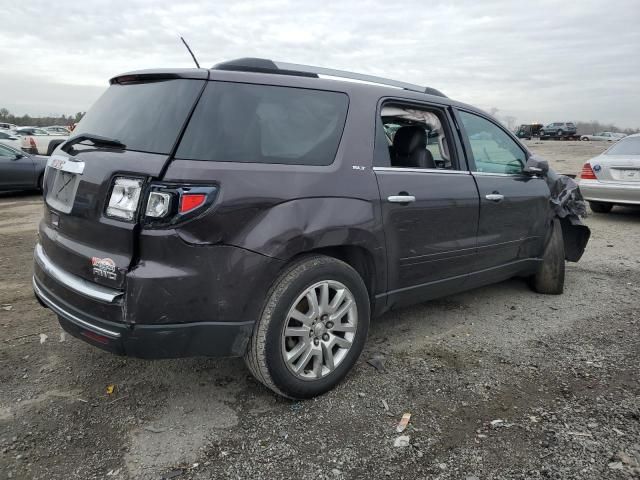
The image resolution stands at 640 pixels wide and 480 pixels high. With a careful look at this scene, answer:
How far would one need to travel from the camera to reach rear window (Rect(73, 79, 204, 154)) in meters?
2.50

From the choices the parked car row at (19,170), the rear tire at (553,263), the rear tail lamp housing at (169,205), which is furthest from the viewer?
the parked car row at (19,170)

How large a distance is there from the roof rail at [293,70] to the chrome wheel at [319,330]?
4.12 feet

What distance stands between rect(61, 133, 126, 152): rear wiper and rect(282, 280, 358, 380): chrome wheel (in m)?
1.25

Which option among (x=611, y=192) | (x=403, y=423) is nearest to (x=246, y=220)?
(x=403, y=423)

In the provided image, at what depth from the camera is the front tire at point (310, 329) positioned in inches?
103

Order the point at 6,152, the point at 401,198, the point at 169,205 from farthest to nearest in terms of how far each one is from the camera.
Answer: the point at 6,152 < the point at 401,198 < the point at 169,205

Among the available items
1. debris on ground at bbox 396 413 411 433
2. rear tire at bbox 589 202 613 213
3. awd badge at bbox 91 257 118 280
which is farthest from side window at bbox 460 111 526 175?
rear tire at bbox 589 202 613 213

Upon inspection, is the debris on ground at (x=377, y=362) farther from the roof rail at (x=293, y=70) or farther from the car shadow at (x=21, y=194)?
the car shadow at (x=21, y=194)

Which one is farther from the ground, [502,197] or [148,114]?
[148,114]

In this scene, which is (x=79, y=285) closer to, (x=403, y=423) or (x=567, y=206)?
(x=403, y=423)

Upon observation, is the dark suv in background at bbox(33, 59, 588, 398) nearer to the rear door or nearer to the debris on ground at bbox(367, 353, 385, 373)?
the debris on ground at bbox(367, 353, 385, 373)

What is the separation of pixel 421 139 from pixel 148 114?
1.99 m

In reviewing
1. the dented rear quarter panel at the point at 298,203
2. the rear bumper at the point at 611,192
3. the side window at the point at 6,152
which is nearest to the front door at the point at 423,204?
the dented rear quarter panel at the point at 298,203

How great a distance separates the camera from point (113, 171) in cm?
245
